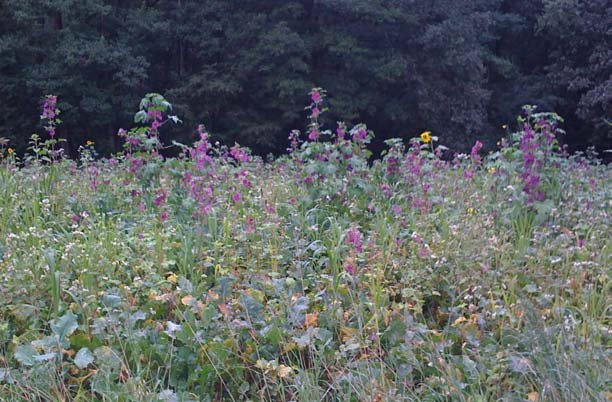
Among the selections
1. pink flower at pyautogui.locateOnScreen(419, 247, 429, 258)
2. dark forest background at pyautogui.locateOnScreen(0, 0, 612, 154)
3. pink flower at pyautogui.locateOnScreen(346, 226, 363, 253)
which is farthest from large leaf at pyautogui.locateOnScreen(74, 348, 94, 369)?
dark forest background at pyautogui.locateOnScreen(0, 0, 612, 154)

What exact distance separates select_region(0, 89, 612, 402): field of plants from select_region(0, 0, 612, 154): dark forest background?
1372 centimetres

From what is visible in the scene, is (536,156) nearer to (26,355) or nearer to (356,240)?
(356,240)

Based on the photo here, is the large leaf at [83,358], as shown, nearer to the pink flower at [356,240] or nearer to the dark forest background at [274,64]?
the pink flower at [356,240]

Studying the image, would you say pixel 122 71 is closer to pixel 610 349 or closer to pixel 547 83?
pixel 547 83

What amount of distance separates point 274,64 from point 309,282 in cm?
1580

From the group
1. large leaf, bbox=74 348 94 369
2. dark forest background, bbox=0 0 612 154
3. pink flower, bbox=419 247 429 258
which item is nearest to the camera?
large leaf, bbox=74 348 94 369

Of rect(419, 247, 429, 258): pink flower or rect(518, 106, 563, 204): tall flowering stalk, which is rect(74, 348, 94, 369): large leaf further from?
rect(518, 106, 563, 204): tall flowering stalk

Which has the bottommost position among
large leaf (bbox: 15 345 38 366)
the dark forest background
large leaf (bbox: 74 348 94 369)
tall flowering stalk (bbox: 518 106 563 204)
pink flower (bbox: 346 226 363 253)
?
the dark forest background

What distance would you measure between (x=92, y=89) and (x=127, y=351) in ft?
55.1

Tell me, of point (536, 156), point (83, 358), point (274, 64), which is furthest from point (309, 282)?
point (274, 64)

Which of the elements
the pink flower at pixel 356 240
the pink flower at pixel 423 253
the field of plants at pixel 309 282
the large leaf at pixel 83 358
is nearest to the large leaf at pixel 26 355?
the field of plants at pixel 309 282

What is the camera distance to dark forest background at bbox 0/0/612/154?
1858 cm

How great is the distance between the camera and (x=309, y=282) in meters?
3.54

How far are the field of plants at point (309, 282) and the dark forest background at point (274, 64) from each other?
13.7m
